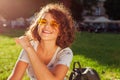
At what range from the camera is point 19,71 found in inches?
183

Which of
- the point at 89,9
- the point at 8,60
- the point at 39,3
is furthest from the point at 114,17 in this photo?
the point at 8,60

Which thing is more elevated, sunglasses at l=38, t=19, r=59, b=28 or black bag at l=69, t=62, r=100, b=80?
sunglasses at l=38, t=19, r=59, b=28

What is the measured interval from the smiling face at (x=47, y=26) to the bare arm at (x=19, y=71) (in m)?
0.35

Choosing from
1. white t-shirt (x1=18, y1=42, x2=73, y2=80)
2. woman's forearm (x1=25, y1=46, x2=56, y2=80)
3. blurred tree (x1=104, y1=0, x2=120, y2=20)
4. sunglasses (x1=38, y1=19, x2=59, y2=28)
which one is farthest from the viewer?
blurred tree (x1=104, y1=0, x2=120, y2=20)

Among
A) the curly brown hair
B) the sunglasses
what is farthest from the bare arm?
the sunglasses

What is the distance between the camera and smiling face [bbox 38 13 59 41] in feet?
14.9

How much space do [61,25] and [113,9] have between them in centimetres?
5826

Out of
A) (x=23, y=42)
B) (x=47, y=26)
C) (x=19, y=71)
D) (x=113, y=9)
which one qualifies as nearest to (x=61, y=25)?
(x=47, y=26)

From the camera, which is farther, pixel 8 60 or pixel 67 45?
pixel 8 60

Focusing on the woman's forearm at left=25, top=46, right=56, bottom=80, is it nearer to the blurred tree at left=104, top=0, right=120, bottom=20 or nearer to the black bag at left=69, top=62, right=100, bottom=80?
the black bag at left=69, top=62, right=100, bottom=80

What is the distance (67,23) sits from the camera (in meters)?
4.71

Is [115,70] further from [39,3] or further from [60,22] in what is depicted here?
[39,3]

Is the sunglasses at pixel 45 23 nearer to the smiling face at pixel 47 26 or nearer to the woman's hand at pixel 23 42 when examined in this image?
the smiling face at pixel 47 26

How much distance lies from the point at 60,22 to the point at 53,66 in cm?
45
